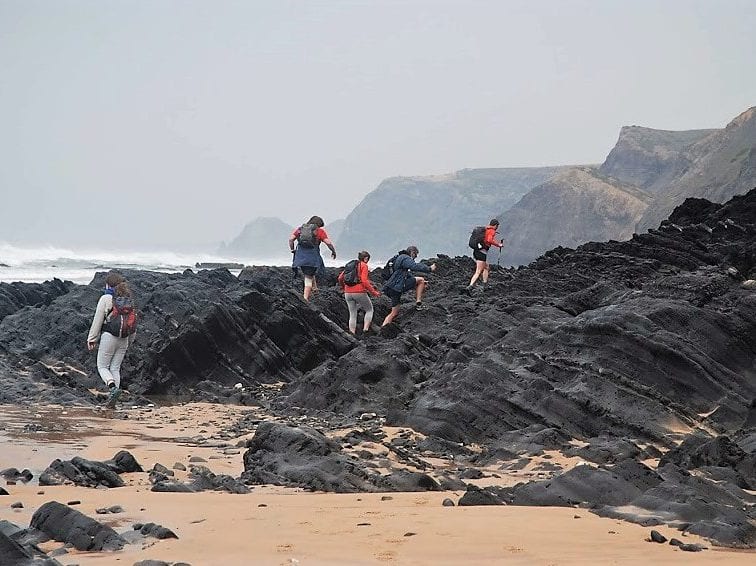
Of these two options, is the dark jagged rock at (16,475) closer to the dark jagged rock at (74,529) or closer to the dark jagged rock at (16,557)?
the dark jagged rock at (74,529)

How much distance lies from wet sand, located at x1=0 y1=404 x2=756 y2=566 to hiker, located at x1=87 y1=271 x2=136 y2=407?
5404mm

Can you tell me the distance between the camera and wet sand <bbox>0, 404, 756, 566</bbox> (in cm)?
477

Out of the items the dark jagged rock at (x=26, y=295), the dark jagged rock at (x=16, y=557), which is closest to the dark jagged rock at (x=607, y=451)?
the dark jagged rock at (x=16, y=557)

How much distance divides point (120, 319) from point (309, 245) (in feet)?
17.8

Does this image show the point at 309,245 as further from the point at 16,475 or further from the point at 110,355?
the point at 16,475

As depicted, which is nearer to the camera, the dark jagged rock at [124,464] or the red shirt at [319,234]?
the dark jagged rock at [124,464]

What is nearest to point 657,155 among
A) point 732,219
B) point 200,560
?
point 732,219

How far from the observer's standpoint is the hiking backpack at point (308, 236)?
18.2 meters

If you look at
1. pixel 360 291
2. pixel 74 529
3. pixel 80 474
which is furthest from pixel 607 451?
pixel 360 291

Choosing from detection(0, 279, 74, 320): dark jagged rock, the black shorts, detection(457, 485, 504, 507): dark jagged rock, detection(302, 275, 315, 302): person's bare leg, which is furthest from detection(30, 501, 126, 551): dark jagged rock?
detection(0, 279, 74, 320): dark jagged rock

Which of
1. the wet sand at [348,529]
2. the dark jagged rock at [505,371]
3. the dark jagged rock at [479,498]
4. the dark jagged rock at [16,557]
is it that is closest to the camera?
the dark jagged rock at [16,557]

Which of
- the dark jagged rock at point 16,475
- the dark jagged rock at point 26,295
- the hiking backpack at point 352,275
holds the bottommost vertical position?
the dark jagged rock at point 16,475

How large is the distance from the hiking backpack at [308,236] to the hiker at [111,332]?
5.07m

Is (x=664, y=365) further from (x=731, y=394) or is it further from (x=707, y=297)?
(x=707, y=297)
